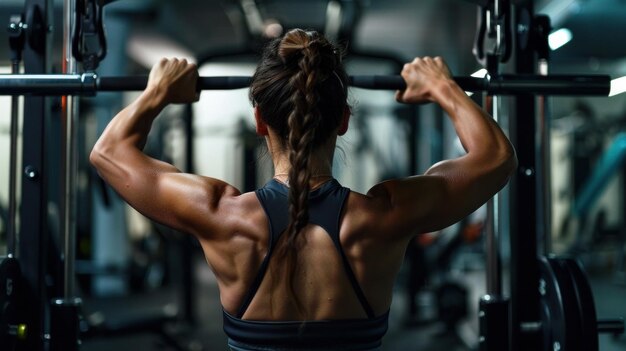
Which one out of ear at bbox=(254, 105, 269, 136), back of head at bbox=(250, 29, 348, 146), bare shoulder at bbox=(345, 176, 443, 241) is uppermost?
back of head at bbox=(250, 29, 348, 146)

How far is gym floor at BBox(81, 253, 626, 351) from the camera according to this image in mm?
3764

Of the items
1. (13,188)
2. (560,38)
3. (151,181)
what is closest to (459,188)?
(151,181)

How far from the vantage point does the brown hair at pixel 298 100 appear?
116 centimetres

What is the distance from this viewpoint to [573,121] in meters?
7.73

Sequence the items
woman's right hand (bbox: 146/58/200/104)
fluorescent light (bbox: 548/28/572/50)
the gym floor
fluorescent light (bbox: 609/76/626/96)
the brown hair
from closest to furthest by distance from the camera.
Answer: the brown hair → woman's right hand (bbox: 146/58/200/104) → fluorescent light (bbox: 609/76/626/96) → the gym floor → fluorescent light (bbox: 548/28/572/50)

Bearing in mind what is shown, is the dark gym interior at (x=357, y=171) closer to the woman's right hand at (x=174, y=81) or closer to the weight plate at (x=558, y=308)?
the weight plate at (x=558, y=308)

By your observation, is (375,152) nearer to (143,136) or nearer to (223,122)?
(223,122)

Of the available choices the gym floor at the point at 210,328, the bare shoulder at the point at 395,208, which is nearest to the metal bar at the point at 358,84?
the bare shoulder at the point at 395,208

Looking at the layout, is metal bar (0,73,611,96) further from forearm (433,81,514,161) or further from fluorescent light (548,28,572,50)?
fluorescent light (548,28,572,50)

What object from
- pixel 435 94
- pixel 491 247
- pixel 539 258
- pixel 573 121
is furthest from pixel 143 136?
pixel 573 121

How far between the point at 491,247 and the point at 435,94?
0.56 meters

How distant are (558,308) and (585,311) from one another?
0.07 metres

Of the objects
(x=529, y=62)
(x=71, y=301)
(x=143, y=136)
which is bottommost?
(x=71, y=301)

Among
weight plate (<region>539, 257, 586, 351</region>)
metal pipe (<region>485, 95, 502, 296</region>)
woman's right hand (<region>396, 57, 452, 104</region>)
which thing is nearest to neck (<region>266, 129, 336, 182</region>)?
woman's right hand (<region>396, 57, 452, 104</region>)
